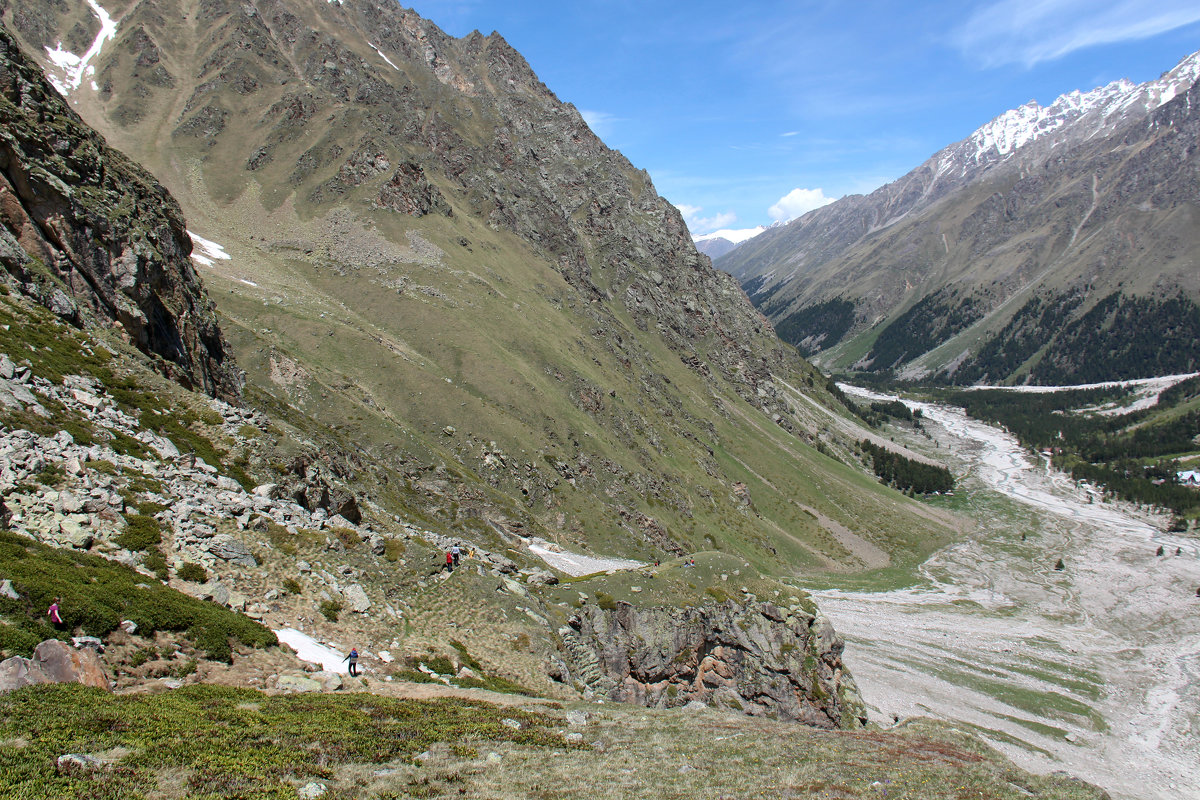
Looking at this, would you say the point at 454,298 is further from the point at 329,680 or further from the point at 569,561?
the point at 329,680

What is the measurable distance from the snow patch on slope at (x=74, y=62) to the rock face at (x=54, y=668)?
164475mm

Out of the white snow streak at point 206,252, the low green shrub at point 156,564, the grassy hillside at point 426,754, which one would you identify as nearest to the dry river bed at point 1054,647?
the grassy hillside at point 426,754

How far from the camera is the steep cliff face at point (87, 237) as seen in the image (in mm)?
32125

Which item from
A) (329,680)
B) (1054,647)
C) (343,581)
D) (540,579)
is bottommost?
(1054,647)

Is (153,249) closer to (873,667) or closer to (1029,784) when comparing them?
(1029,784)

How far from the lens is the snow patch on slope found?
424 feet

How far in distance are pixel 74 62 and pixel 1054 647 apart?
745 feet

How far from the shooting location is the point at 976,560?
124812 mm

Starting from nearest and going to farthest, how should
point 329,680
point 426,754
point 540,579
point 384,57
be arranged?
point 426,754 < point 329,680 < point 540,579 < point 384,57

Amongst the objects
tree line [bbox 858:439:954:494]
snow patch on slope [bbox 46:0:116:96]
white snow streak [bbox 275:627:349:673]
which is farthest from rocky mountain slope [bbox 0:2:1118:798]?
tree line [bbox 858:439:954:494]

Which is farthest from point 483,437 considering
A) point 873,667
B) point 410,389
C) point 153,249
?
point 873,667

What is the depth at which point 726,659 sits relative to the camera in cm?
4000

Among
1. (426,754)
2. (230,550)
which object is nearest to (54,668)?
(426,754)

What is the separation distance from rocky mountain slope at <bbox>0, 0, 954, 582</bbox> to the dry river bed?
15.9 m
